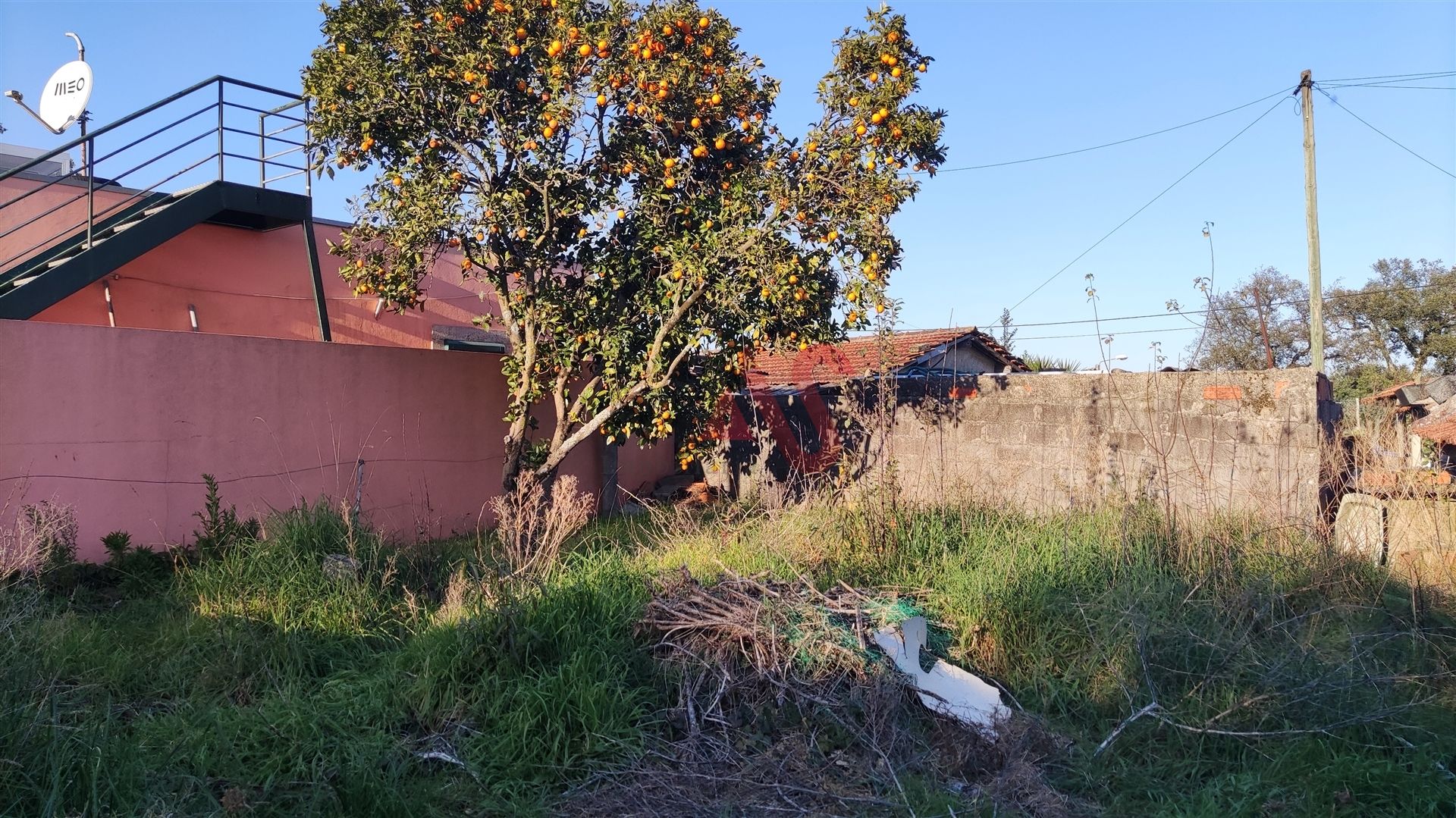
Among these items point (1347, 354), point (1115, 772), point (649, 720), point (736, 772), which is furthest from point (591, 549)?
point (1347, 354)

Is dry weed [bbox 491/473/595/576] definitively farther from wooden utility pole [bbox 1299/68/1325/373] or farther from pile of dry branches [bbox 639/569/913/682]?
wooden utility pole [bbox 1299/68/1325/373]

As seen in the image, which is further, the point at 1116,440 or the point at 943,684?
the point at 1116,440

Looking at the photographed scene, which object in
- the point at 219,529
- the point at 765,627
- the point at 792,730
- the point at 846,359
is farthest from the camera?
the point at 846,359

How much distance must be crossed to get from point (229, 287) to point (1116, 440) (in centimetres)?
869

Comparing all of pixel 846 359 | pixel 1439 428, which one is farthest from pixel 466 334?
pixel 1439 428

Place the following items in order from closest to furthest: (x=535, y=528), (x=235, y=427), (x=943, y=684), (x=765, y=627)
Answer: (x=943, y=684)
(x=765, y=627)
(x=535, y=528)
(x=235, y=427)

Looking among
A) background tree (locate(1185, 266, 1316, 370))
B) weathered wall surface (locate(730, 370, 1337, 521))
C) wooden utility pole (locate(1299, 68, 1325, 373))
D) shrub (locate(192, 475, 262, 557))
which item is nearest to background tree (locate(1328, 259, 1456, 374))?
background tree (locate(1185, 266, 1316, 370))

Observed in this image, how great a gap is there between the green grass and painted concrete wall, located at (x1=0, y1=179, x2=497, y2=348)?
12.1ft

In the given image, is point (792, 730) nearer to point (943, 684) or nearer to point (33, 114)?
point (943, 684)

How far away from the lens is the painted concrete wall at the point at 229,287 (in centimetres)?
862

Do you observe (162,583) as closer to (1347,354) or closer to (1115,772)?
Answer: (1115,772)

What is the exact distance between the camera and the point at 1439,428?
11.1 meters

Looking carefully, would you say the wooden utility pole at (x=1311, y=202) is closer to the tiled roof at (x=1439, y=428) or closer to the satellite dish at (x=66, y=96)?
the tiled roof at (x=1439, y=428)


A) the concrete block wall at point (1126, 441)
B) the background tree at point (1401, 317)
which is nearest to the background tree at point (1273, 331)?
the background tree at point (1401, 317)
